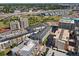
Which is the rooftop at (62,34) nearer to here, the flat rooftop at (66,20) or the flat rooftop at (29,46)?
the flat rooftop at (66,20)

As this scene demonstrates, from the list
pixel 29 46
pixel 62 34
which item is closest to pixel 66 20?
pixel 62 34

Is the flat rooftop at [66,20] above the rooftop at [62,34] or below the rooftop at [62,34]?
above

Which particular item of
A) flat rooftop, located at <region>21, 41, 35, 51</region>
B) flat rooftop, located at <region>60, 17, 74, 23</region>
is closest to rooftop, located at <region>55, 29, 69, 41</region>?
flat rooftop, located at <region>60, 17, 74, 23</region>

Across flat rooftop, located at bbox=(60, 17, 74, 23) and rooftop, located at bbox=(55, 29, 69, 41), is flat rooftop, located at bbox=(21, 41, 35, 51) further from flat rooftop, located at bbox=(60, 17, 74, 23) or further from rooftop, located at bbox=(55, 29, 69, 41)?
flat rooftop, located at bbox=(60, 17, 74, 23)

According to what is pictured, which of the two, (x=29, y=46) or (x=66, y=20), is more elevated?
(x=66, y=20)

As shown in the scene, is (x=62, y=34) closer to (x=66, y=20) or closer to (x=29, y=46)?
(x=66, y=20)

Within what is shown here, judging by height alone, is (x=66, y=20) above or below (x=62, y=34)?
above

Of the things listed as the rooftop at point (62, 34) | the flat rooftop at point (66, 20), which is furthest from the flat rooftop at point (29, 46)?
the flat rooftop at point (66, 20)

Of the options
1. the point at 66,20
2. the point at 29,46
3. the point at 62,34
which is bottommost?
the point at 29,46

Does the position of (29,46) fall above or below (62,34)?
below

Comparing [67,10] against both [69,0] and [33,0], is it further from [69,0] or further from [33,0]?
[33,0]

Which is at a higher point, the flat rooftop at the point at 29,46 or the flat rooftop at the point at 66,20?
the flat rooftop at the point at 66,20

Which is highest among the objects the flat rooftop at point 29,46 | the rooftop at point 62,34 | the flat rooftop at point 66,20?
the flat rooftop at point 66,20
